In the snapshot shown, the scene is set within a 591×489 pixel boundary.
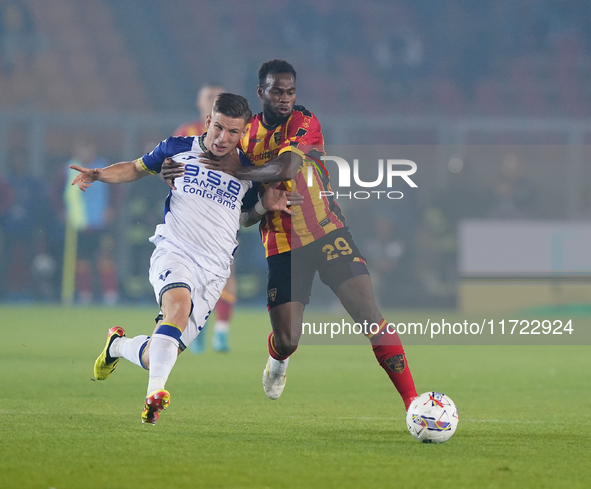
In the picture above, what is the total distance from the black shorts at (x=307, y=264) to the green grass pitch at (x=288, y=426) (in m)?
0.70

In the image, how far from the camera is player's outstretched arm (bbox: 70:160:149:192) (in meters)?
5.14

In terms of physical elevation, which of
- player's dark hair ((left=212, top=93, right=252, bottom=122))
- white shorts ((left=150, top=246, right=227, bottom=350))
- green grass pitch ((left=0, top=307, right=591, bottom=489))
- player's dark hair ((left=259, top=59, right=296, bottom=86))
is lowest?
green grass pitch ((left=0, top=307, right=591, bottom=489))

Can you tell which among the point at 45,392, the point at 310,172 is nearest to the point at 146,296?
the point at 45,392

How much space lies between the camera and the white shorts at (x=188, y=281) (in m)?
4.87

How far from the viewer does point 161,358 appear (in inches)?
181

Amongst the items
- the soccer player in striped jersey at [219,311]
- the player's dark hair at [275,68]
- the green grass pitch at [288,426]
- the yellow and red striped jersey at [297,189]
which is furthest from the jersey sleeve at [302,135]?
the soccer player in striped jersey at [219,311]

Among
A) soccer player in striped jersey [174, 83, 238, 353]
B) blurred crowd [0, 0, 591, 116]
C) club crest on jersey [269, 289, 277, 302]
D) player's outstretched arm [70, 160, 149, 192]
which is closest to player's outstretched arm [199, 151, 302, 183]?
player's outstretched arm [70, 160, 149, 192]

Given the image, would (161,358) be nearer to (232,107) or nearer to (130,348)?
(130,348)

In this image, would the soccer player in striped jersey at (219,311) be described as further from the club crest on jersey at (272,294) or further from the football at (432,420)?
the football at (432,420)

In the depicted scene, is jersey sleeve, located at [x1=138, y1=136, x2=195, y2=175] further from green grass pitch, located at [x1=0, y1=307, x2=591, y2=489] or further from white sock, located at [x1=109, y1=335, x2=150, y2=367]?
green grass pitch, located at [x1=0, y1=307, x2=591, y2=489]

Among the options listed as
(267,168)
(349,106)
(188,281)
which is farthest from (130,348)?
(349,106)

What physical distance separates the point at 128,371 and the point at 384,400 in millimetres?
2596

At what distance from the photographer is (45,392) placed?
621 cm

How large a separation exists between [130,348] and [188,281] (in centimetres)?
58
